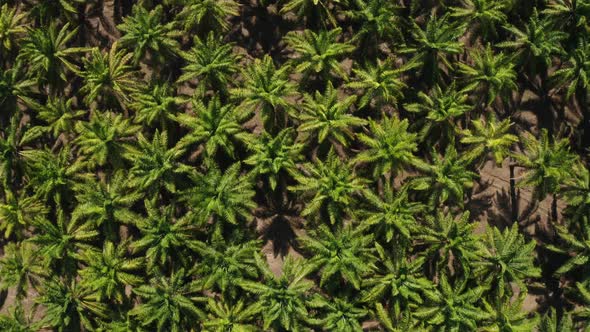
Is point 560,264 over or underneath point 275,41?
underneath

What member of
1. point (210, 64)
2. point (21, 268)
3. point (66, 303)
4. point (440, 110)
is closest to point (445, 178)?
point (440, 110)

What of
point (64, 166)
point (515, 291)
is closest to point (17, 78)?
point (64, 166)

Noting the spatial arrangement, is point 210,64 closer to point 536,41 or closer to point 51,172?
point 51,172

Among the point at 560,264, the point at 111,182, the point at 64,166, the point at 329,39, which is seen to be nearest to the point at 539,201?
the point at 560,264

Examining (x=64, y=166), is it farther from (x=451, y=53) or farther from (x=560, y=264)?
(x=560, y=264)

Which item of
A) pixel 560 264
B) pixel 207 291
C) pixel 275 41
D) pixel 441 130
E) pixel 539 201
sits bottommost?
pixel 207 291

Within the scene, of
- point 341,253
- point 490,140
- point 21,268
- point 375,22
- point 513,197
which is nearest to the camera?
point 341,253

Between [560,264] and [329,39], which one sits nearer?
[329,39]
